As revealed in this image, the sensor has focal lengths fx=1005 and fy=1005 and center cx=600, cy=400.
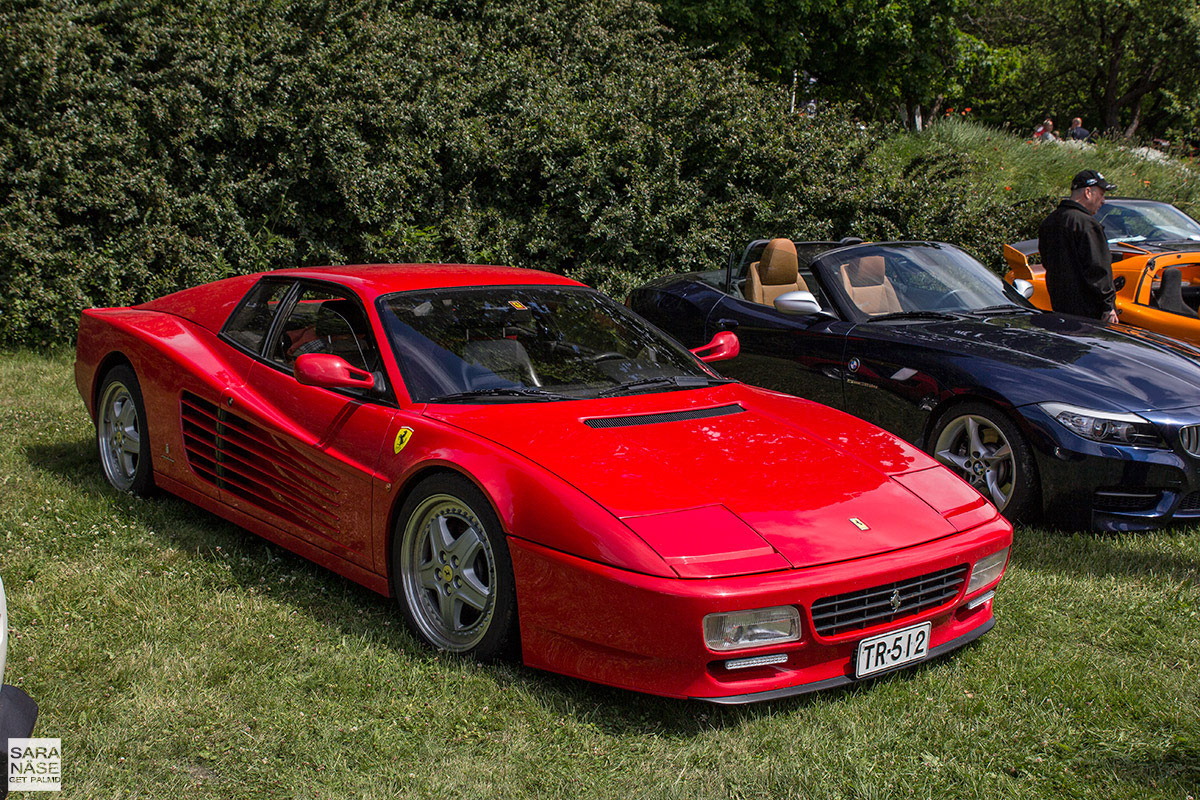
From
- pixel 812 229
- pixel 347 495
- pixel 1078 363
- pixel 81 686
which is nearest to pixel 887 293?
pixel 1078 363

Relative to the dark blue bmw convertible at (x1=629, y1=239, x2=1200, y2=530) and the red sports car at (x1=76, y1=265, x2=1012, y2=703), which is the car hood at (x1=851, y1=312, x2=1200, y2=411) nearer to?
the dark blue bmw convertible at (x1=629, y1=239, x2=1200, y2=530)

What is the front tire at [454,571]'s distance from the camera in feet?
10.6

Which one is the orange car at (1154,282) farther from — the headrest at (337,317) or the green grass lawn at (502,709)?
the headrest at (337,317)

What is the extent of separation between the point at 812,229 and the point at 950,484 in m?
8.44

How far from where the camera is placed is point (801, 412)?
417 cm

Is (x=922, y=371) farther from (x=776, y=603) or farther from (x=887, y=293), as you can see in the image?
(x=776, y=603)

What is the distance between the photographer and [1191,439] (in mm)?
4812

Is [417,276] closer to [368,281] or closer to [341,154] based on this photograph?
[368,281]

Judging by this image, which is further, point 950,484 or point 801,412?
point 801,412

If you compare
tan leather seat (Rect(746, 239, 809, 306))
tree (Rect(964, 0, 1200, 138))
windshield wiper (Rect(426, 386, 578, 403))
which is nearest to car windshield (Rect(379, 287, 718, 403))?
windshield wiper (Rect(426, 386, 578, 403))

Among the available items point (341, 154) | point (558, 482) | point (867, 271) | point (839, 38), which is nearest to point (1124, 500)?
point (867, 271)

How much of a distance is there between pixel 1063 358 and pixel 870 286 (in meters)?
1.36

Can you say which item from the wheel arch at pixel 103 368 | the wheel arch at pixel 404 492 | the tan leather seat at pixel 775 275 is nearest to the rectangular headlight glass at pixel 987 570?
the wheel arch at pixel 404 492

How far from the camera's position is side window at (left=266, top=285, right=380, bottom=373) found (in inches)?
163
